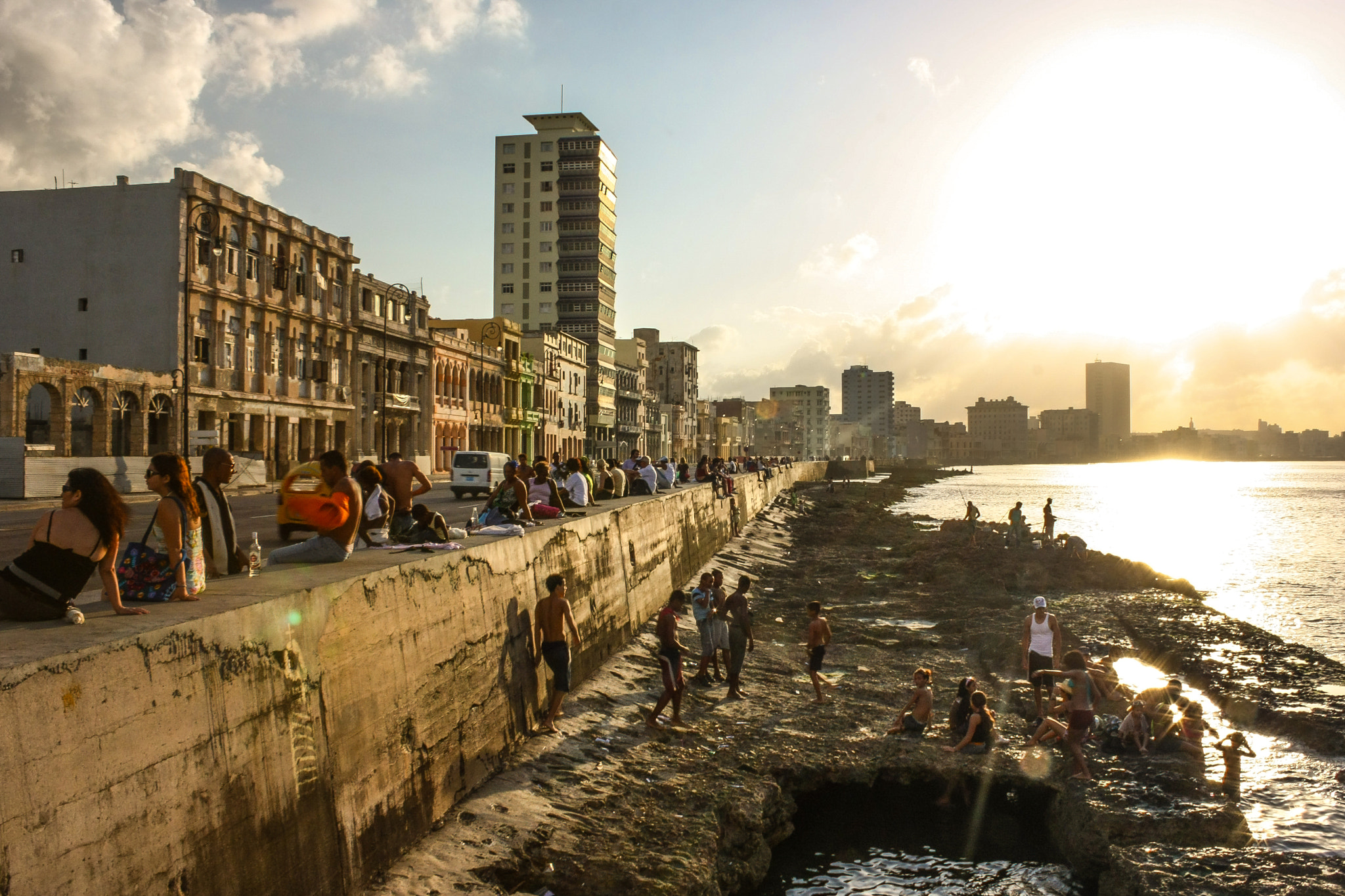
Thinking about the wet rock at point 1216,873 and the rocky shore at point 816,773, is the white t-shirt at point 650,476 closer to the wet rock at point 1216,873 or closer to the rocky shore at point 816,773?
the rocky shore at point 816,773

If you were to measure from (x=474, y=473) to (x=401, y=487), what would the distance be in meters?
20.5

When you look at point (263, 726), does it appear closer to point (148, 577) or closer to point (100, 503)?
point (148, 577)

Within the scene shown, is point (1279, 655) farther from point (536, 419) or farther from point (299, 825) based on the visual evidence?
point (536, 419)

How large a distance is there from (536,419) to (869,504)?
27.4m

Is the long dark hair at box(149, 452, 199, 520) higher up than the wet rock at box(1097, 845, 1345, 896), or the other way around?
the long dark hair at box(149, 452, 199, 520)

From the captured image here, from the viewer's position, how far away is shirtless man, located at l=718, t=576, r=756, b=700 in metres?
15.4

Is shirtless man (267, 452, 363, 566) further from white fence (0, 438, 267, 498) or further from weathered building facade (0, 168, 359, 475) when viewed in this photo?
weathered building facade (0, 168, 359, 475)

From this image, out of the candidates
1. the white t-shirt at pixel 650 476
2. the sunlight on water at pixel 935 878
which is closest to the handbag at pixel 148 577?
the sunlight on water at pixel 935 878

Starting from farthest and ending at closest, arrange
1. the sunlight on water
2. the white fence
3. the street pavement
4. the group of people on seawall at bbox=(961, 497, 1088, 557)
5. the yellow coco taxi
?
the group of people on seawall at bbox=(961, 497, 1088, 557) → the white fence → the street pavement → the sunlight on water → the yellow coco taxi

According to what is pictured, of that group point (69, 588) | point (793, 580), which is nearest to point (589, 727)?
point (69, 588)

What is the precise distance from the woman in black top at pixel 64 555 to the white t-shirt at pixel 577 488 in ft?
43.1

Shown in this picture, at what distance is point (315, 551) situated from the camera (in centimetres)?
973

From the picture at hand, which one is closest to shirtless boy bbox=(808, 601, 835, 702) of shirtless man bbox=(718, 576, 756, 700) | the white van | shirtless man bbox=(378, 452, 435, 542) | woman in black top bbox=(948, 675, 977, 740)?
shirtless man bbox=(718, 576, 756, 700)

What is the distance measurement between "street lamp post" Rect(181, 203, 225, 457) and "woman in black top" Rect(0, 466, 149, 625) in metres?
37.0
